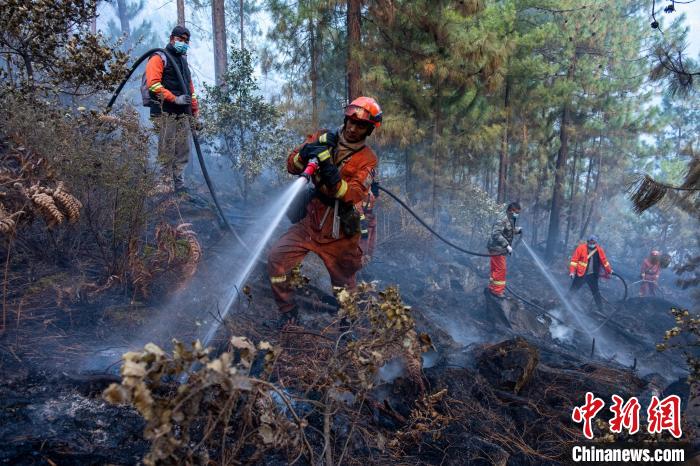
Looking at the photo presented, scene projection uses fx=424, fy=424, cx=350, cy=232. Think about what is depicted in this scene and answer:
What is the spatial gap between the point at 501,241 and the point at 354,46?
5.46 metres

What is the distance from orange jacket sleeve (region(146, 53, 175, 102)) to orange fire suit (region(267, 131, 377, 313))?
2.90 metres

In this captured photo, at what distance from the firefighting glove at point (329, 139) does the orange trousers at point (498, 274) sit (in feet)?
20.4

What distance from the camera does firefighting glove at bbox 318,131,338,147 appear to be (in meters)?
4.17

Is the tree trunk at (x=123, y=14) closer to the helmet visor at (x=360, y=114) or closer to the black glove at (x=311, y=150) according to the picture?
the helmet visor at (x=360, y=114)

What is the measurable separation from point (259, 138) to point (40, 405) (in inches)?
363

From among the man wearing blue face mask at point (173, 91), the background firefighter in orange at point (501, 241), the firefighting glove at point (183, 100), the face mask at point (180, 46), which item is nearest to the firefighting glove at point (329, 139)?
the man wearing blue face mask at point (173, 91)

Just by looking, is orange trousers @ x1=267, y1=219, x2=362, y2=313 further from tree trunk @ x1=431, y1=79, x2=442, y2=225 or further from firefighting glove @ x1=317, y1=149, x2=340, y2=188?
tree trunk @ x1=431, y1=79, x2=442, y2=225

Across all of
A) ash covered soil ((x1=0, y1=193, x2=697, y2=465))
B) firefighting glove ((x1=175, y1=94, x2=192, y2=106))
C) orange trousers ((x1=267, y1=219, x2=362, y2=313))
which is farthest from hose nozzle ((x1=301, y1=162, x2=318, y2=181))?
firefighting glove ((x1=175, y1=94, x2=192, y2=106))

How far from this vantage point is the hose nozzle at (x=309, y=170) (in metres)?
3.81

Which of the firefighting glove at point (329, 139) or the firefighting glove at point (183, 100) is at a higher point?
the firefighting glove at point (183, 100)

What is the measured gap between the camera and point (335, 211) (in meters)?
4.49

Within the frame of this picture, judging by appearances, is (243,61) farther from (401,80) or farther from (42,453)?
(42,453)

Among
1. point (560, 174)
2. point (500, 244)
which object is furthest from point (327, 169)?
point (560, 174)

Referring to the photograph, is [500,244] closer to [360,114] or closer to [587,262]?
[587,262]
